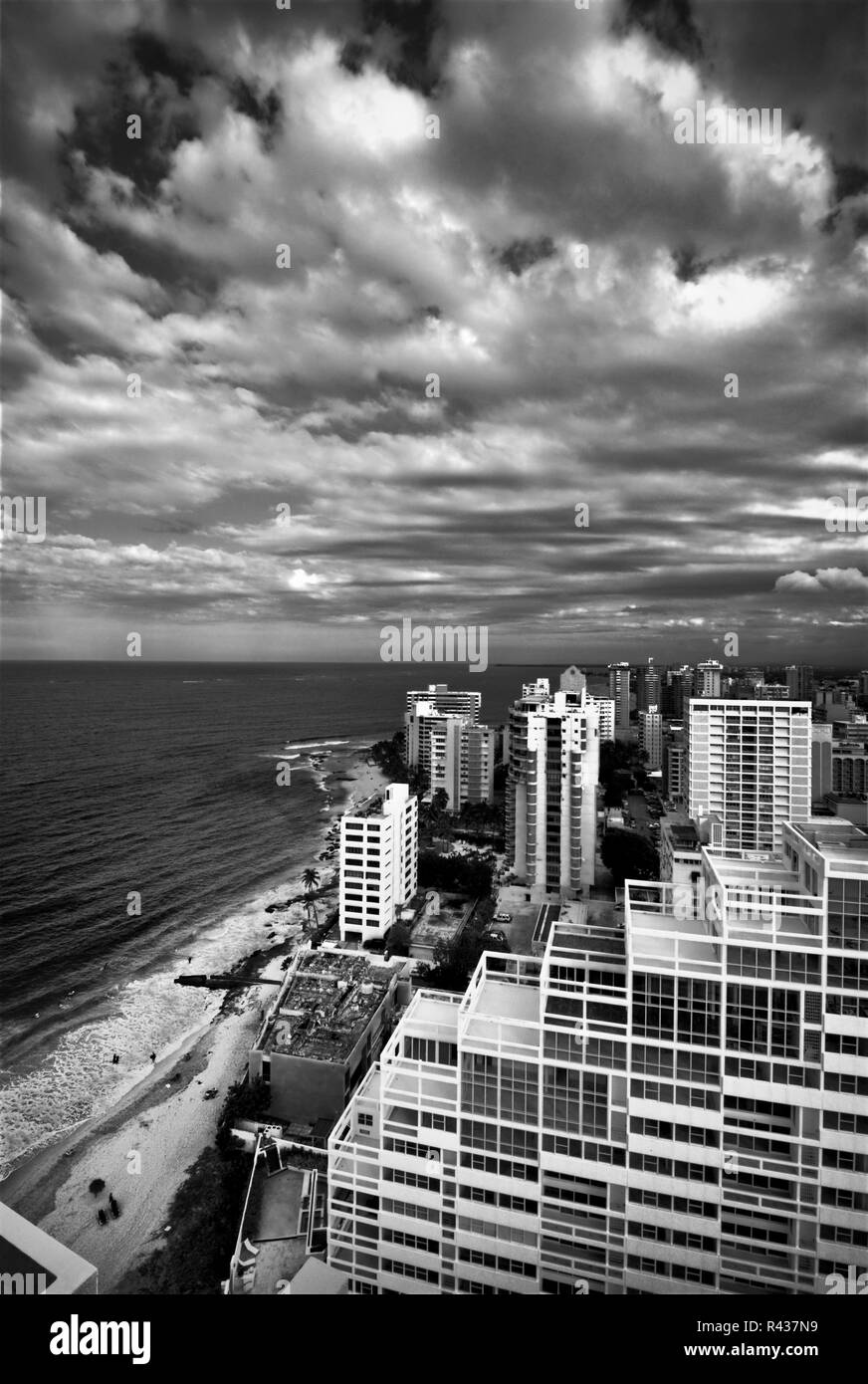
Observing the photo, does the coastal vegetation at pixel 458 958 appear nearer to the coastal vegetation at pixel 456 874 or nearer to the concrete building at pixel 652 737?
the coastal vegetation at pixel 456 874

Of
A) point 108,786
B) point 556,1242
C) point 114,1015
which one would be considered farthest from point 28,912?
point 556,1242

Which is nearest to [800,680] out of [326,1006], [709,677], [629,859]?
[709,677]

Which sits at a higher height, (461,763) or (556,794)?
(556,794)

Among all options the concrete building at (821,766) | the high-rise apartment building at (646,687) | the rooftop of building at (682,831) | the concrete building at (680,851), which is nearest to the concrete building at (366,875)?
the concrete building at (680,851)

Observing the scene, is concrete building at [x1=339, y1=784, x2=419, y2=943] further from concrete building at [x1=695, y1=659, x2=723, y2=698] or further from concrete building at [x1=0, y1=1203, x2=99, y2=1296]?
concrete building at [x1=695, y1=659, x2=723, y2=698]

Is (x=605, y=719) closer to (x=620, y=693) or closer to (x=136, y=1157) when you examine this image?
(x=620, y=693)

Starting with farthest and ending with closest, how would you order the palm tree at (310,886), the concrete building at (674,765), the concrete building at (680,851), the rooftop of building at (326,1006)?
the concrete building at (674,765), the palm tree at (310,886), the concrete building at (680,851), the rooftop of building at (326,1006)
